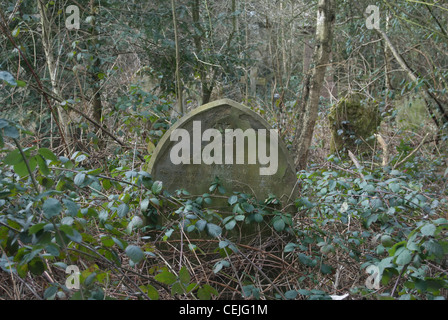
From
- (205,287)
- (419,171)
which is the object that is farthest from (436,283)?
(419,171)

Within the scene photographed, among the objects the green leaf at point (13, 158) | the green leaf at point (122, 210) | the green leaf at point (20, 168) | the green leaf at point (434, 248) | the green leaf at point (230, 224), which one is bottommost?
the green leaf at point (230, 224)

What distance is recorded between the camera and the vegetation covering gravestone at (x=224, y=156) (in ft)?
10.4

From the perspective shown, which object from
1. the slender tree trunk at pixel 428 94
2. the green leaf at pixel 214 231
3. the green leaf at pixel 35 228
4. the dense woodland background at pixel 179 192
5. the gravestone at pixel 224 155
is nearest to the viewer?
the green leaf at pixel 35 228

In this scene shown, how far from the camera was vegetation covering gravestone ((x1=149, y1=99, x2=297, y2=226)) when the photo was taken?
3.17 m

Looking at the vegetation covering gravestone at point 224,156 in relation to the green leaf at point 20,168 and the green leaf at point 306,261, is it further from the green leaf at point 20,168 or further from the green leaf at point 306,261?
the green leaf at point 20,168

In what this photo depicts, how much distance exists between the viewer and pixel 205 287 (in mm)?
2160

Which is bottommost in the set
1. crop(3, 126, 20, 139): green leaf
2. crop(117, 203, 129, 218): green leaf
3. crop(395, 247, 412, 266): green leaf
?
crop(395, 247, 412, 266): green leaf

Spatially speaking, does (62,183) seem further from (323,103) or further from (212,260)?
(323,103)

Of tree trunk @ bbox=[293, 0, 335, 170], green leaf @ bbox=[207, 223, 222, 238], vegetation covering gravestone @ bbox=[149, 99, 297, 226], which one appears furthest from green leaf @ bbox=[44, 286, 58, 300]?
tree trunk @ bbox=[293, 0, 335, 170]

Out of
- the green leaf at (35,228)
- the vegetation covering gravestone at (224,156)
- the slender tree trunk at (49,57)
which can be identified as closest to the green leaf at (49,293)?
the green leaf at (35,228)

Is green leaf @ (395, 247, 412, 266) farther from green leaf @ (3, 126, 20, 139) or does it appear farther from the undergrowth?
green leaf @ (3, 126, 20, 139)

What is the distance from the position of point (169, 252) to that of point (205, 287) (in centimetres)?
97

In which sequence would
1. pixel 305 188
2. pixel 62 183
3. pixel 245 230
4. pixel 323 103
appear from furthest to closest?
pixel 323 103
pixel 305 188
pixel 245 230
pixel 62 183

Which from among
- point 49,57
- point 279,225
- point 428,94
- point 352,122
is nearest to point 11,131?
point 279,225
